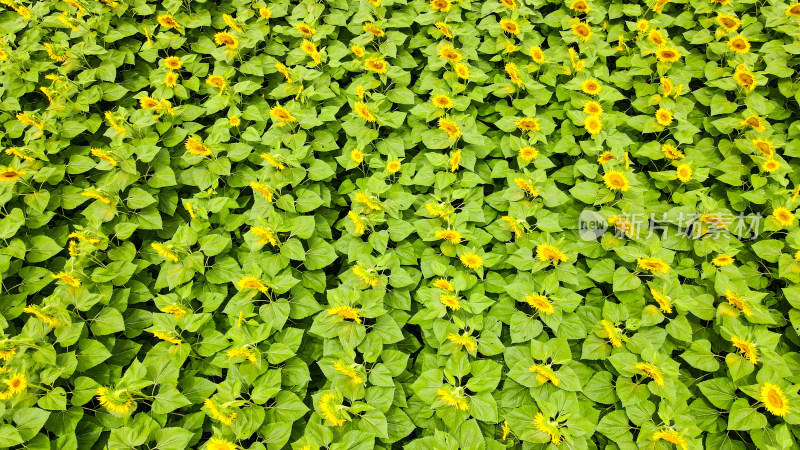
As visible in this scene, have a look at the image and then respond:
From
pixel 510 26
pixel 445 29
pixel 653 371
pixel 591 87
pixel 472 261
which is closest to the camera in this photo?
pixel 653 371

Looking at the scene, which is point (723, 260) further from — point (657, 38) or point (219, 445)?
point (219, 445)

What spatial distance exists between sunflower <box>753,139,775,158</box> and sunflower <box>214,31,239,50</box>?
4099mm

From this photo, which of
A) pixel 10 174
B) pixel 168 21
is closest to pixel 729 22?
pixel 168 21

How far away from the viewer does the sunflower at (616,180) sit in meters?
2.90

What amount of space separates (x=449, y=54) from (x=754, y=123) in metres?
2.43

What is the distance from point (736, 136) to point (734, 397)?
2.15m

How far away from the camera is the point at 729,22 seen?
3.72 metres

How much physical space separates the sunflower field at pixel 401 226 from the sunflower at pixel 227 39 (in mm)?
57

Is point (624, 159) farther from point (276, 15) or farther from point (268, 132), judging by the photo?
point (276, 15)

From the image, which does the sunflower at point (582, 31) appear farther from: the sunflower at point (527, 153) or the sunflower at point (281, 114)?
the sunflower at point (281, 114)

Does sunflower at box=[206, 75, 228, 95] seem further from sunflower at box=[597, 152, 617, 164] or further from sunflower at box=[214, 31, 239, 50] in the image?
sunflower at box=[597, 152, 617, 164]

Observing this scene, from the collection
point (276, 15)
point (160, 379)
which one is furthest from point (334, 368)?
point (276, 15)

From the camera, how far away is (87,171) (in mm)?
3189

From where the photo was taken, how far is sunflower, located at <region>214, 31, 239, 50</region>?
3.36 meters
